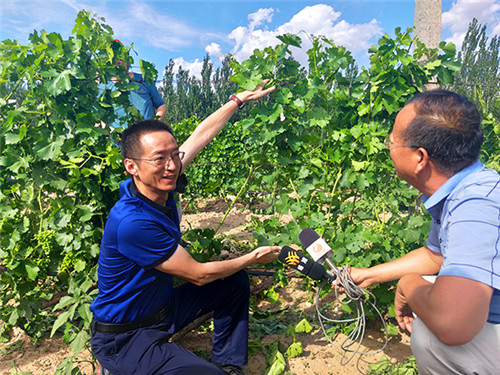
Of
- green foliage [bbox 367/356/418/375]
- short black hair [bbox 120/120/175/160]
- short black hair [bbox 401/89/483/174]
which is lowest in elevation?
green foliage [bbox 367/356/418/375]

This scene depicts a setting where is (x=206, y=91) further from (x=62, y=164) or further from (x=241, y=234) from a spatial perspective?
(x=62, y=164)

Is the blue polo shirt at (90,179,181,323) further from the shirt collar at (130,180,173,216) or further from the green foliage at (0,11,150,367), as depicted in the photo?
the green foliage at (0,11,150,367)

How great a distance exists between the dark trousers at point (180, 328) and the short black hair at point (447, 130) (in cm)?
151

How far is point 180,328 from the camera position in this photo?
93.4 inches

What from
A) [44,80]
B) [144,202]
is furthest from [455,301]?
[44,80]

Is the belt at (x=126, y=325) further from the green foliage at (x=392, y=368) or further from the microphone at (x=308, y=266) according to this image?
the green foliage at (x=392, y=368)

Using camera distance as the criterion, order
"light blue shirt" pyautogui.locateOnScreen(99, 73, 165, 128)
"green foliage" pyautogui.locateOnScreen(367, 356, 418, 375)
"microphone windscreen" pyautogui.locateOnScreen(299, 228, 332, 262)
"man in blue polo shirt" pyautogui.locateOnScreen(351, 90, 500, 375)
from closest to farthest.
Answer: "man in blue polo shirt" pyautogui.locateOnScreen(351, 90, 500, 375) < "microphone windscreen" pyautogui.locateOnScreen(299, 228, 332, 262) < "green foliage" pyautogui.locateOnScreen(367, 356, 418, 375) < "light blue shirt" pyautogui.locateOnScreen(99, 73, 165, 128)

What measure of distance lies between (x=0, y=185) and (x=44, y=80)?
900 millimetres

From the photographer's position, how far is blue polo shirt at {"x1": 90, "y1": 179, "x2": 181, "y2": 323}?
188 cm

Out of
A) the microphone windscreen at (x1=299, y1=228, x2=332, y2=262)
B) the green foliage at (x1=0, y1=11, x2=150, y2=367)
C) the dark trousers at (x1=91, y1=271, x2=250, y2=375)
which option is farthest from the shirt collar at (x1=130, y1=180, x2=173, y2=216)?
the microphone windscreen at (x1=299, y1=228, x2=332, y2=262)

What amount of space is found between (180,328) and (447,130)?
1.94m

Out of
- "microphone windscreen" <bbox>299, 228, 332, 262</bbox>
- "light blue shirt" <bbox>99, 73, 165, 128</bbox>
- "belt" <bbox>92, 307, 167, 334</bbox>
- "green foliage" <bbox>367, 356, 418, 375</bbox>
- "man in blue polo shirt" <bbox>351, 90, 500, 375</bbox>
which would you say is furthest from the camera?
"light blue shirt" <bbox>99, 73, 165, 128</bbox>

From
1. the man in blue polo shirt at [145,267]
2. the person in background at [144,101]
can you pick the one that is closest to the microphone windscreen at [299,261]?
the man in blue polo shirt at [145,267]

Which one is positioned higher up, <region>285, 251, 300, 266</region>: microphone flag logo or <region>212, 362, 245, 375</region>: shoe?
<region>285, 251, 300, 266</region>: microphone flag logo
